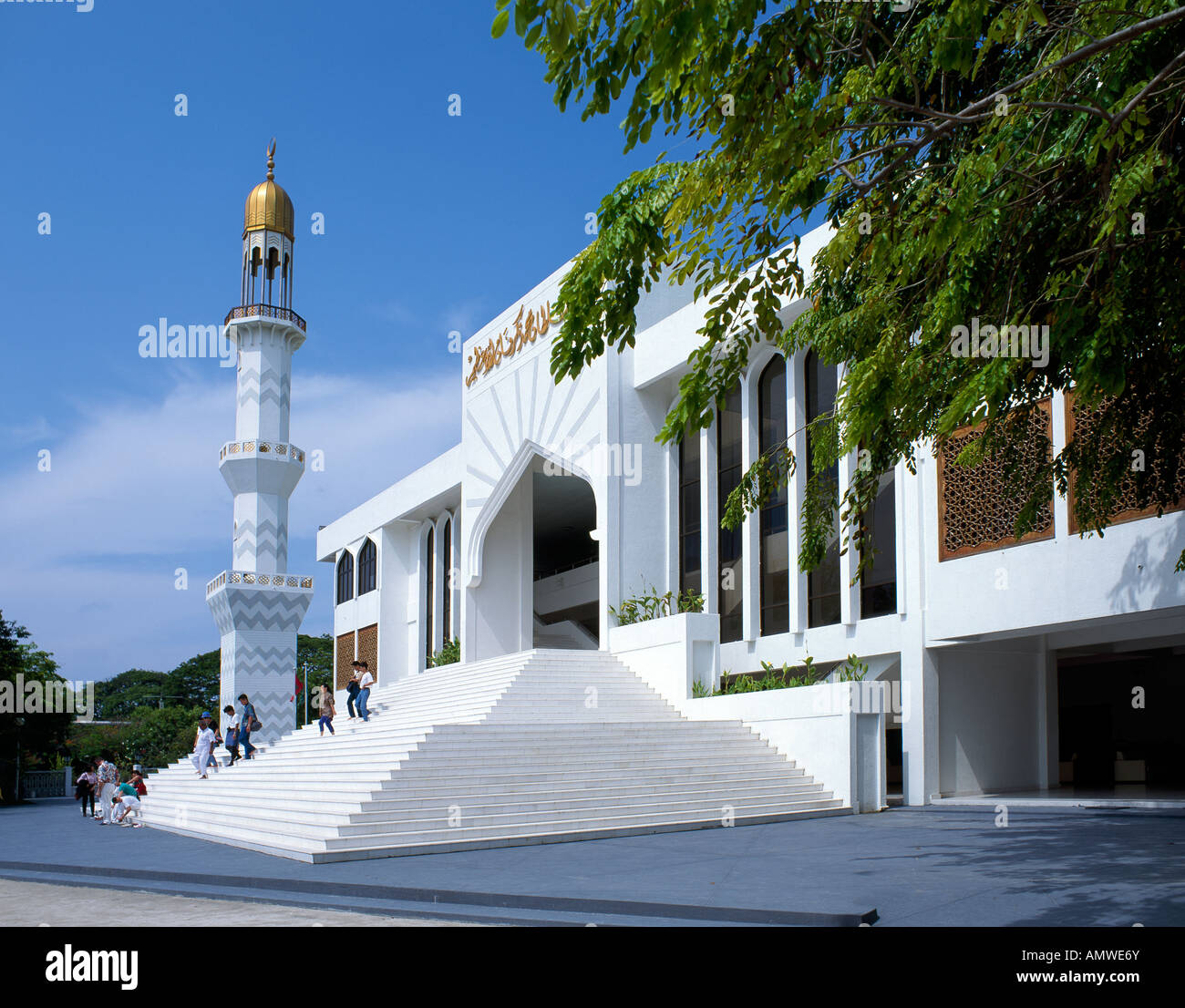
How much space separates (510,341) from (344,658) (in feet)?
58.5

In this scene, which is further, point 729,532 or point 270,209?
point 270,209

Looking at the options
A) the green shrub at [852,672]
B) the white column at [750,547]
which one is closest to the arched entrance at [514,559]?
the white column at [750,547]

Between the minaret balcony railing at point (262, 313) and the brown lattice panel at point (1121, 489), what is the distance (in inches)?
826

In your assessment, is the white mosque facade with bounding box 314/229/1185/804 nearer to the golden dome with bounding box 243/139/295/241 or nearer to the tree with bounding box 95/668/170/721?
the golden dome with bounding box 243/139/295/241

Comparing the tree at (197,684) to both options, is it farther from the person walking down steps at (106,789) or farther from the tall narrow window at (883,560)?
the tall narrow window at (883,560)

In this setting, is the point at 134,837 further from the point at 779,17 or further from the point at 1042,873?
the point at 779,17

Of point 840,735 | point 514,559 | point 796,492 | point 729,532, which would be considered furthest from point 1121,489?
point 514,559

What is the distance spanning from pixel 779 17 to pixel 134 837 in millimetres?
13781

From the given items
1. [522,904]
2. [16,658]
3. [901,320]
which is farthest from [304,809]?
[16,658]

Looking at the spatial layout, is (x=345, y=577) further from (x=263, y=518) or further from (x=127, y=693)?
(x=127, y=693)

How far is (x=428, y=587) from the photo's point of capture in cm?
3519

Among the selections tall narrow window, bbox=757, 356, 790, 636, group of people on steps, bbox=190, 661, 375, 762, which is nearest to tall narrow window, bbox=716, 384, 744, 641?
tall narrow window, bbox=757, 356, 790, 636

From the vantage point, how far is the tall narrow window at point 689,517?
22.5 m
